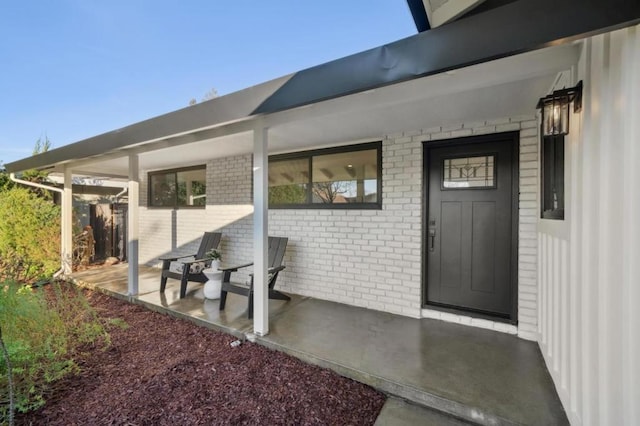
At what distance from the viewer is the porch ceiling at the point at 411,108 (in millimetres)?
1738

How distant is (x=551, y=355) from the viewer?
2186 mm

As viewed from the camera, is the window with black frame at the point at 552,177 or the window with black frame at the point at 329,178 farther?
the window with black frame at the point at 329,178

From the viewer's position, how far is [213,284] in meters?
4.09

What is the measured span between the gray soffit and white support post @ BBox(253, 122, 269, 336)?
39 cm

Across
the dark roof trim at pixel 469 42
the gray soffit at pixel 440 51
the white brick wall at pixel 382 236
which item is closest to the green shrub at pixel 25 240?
the white brick wall at pixel 382 236

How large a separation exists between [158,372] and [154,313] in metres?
1.58

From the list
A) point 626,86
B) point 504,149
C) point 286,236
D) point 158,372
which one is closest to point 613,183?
point 626,86

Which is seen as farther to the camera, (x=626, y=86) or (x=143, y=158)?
(x=143, y=158)

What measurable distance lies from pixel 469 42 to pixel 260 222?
218 cm

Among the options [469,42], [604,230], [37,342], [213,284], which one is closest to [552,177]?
[604,230]

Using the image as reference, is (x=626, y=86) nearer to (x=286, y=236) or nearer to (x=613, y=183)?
(x=613, y=183)

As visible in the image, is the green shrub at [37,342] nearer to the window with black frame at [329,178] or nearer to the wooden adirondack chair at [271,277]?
the wooden adirondack chair at [271,277]

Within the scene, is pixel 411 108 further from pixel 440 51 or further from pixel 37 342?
pixel 37 342

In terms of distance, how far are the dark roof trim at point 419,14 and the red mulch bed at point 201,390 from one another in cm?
307
